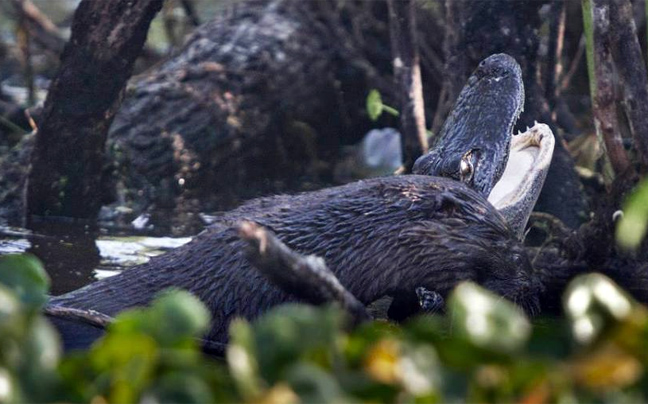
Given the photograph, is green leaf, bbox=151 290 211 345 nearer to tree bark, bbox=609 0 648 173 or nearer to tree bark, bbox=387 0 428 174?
tree bark, bbox=609 0 648 173

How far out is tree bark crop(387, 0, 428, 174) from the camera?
Result: 283 inches

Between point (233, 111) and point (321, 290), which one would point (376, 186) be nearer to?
point (321, 290)

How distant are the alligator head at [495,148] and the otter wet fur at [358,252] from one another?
57 cm

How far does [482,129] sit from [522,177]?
28 centimetres

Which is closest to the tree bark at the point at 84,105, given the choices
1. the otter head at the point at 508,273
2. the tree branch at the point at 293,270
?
the otter head at the point at 508,273

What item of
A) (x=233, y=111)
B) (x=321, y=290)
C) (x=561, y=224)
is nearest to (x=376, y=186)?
(x=321, y=290)

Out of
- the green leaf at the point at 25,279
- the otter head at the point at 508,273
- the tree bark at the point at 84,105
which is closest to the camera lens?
the green leaf at the point at 25,279

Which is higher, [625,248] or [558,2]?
[558,2]

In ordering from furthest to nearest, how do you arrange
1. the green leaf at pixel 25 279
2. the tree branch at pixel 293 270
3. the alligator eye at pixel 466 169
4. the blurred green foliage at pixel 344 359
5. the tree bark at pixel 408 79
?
the tree bark at pixel 408 79 < the alligator eye at pixel 466 169 < the tree branch at pixel 293 270 < the green leaf at pixel 25 279 < the blurred green foliage at pixel 344 359

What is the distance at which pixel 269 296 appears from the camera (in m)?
4.07

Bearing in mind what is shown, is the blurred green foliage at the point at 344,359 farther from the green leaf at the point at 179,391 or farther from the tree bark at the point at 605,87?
the tree bark at the point at 605,87

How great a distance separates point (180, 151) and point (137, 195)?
1.83 feet

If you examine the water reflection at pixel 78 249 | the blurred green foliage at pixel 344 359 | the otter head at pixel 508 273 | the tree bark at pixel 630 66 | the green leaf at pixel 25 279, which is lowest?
the water reflection at pixel 78 249

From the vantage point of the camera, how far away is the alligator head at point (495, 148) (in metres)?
4.94
